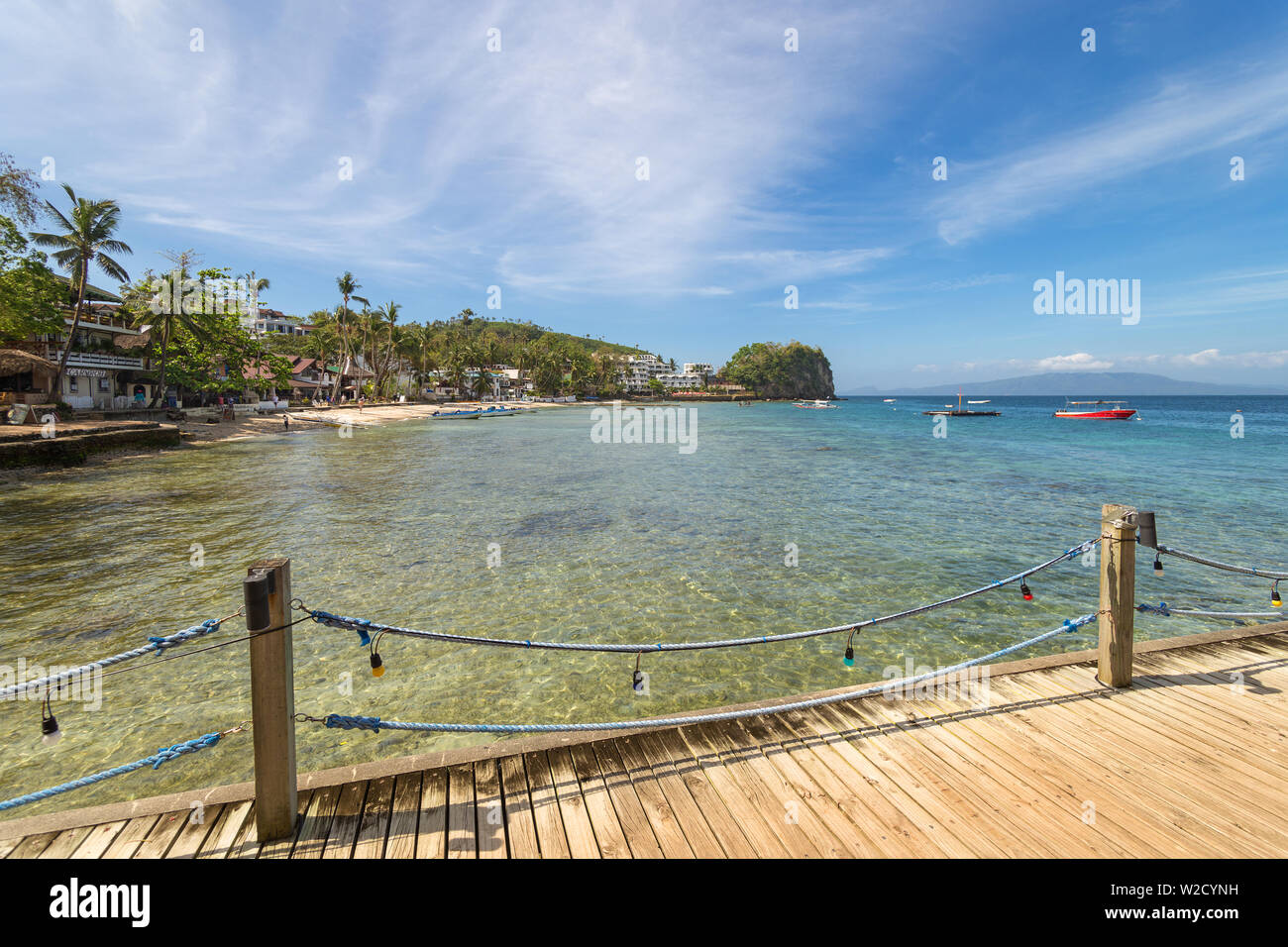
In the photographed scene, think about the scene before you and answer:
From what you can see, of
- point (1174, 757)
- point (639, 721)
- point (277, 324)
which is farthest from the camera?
point (277, 324)

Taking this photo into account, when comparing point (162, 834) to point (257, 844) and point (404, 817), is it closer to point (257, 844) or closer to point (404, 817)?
point (257, 844)

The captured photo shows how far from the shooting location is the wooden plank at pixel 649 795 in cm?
350

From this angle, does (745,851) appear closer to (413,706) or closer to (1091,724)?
(1091,724)

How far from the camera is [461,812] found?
3.79 meters

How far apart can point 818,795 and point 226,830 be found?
4.07 meters

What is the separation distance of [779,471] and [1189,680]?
90.3 feet

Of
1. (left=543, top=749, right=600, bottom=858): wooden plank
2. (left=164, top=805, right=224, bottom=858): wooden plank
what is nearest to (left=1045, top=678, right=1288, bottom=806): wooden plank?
(left=543, top=749, right=600, bottom=858): wooden plank

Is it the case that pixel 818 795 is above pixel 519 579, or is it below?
above

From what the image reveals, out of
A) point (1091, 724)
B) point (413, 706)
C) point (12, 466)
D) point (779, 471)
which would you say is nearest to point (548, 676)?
point (413, 706)

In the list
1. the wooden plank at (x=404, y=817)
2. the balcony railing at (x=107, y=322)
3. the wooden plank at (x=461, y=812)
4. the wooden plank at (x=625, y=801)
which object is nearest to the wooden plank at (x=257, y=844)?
the wooden plank at (x=404, y=817)

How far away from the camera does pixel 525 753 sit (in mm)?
4504

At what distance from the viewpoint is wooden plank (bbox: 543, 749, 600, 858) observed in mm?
3480

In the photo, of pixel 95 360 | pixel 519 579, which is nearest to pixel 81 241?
pixel 95 360
